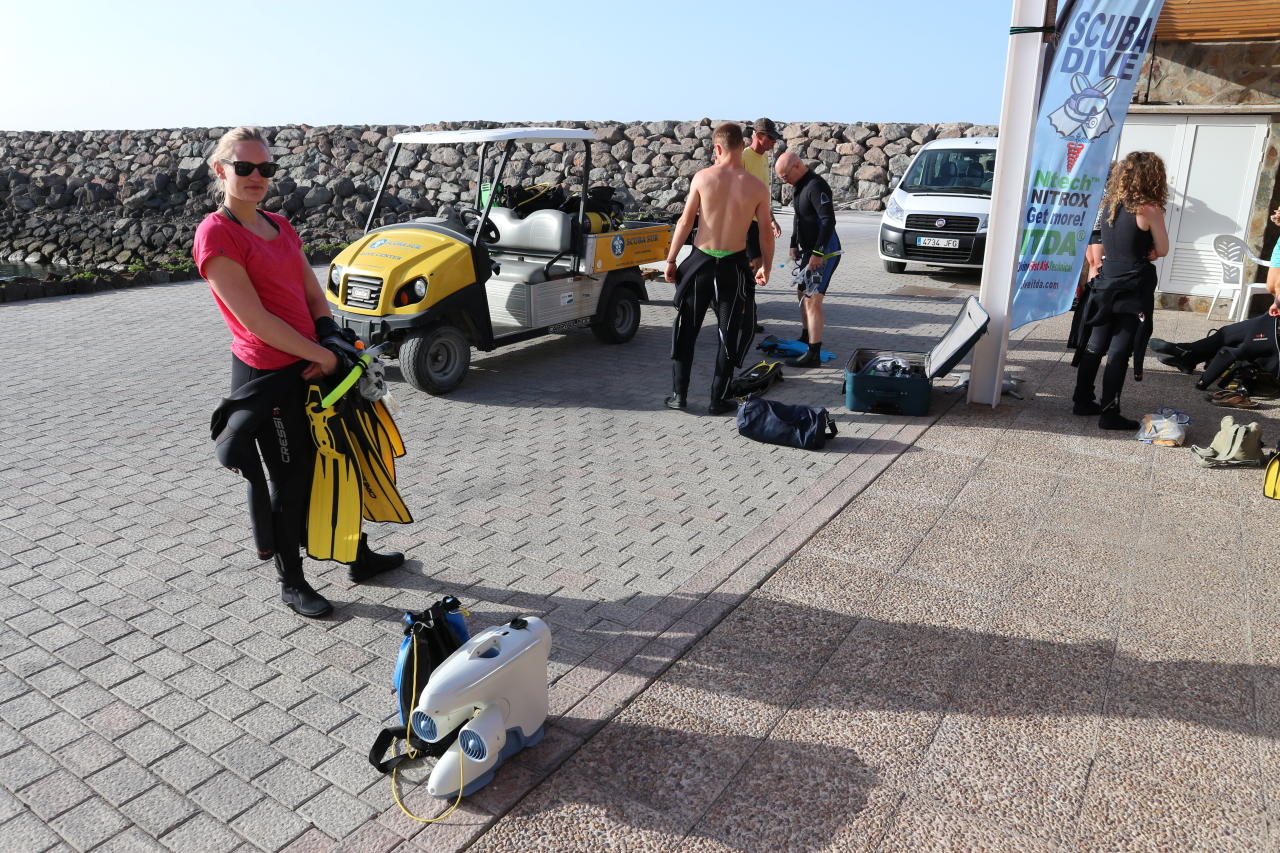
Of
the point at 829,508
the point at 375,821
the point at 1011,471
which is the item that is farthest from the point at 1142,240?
the point at 375,821

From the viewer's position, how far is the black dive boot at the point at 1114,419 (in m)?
6.48

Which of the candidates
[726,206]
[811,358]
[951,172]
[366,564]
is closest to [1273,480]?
[726,206]

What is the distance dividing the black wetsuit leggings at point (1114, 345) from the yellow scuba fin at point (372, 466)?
5.00m

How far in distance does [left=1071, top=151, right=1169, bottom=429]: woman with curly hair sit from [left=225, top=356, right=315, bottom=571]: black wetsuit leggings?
5.39 metres

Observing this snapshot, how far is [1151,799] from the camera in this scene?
2.80 m

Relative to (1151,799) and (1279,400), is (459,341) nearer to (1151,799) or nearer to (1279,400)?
(1151,799)

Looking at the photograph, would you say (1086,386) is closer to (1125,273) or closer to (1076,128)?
(1125,273)

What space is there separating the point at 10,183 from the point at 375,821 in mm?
41896

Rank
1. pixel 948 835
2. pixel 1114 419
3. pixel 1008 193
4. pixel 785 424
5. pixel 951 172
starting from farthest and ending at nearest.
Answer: pixel 951 172 < pixel 1008 193 < pixel 1114 419 < pixel 785 424 < pixel 948 835

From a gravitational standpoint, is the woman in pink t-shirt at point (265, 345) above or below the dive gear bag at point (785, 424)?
above

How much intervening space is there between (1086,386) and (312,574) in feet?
18.1

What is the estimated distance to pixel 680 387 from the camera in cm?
696

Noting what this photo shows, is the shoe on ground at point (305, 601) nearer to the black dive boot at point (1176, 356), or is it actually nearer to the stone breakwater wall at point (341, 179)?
the black dive boot at point (1176, 356)

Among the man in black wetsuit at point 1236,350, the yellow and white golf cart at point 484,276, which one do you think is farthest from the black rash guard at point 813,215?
the man in black wetsuit at point 1236,350
